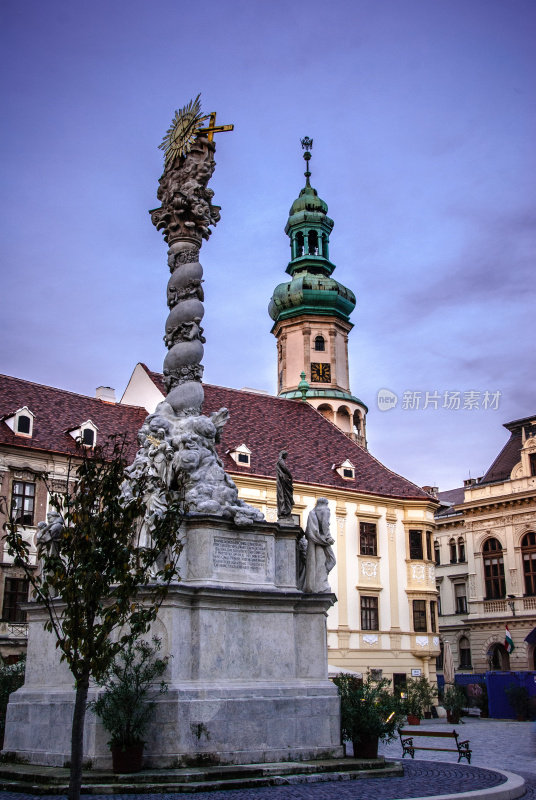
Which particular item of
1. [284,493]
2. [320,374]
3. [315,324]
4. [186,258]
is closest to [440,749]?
[284,493]

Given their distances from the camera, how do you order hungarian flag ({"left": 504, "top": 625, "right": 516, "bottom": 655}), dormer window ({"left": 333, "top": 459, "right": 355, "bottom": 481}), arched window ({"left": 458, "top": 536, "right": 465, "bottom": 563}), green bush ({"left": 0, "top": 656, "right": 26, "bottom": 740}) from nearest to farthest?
green bush ({"left": 0, "top": 656, "right": 26, "bottom": 740}) → dormer window ({"left": 333, "top": 459, "right": 355, "bottom": 481}) → hungarian flag ({"left": 504, "top": 625, "right": 516, "bottom": 655}) → arched window ({"left": 458, "top": 536, "right": 465, "bottom": 563})

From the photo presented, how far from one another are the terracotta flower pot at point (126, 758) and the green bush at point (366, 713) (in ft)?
11.5

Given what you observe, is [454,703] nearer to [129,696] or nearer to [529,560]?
[529,560]

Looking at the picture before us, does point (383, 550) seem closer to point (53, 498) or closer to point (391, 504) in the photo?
point (391, 504)

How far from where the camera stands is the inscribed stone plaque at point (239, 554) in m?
13.6

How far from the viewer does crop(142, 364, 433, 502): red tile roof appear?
4162cm

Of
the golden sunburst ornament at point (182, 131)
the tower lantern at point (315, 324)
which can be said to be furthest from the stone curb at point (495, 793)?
the tower lantern at point (315, 324)

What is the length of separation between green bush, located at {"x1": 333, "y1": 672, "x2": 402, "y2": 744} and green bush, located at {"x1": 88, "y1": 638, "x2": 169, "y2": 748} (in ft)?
10.1

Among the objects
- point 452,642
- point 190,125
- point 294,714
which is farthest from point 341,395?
point 294,714

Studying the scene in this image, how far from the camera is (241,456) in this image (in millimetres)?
40031

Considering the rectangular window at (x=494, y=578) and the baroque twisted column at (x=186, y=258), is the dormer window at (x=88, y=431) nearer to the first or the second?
the baroque twisted column at (x=186, y=258)

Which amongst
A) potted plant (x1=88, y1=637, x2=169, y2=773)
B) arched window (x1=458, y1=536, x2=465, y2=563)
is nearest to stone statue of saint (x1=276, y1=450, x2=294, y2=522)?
potted plant (x1=88, y1=637, x2=169, y2=773)

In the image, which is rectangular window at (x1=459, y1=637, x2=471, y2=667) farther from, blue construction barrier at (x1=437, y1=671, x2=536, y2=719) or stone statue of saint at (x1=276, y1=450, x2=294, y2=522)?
stone statue of saint at (x1=276, y1=450, x2=294, y2=522)

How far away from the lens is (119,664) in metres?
12.3
